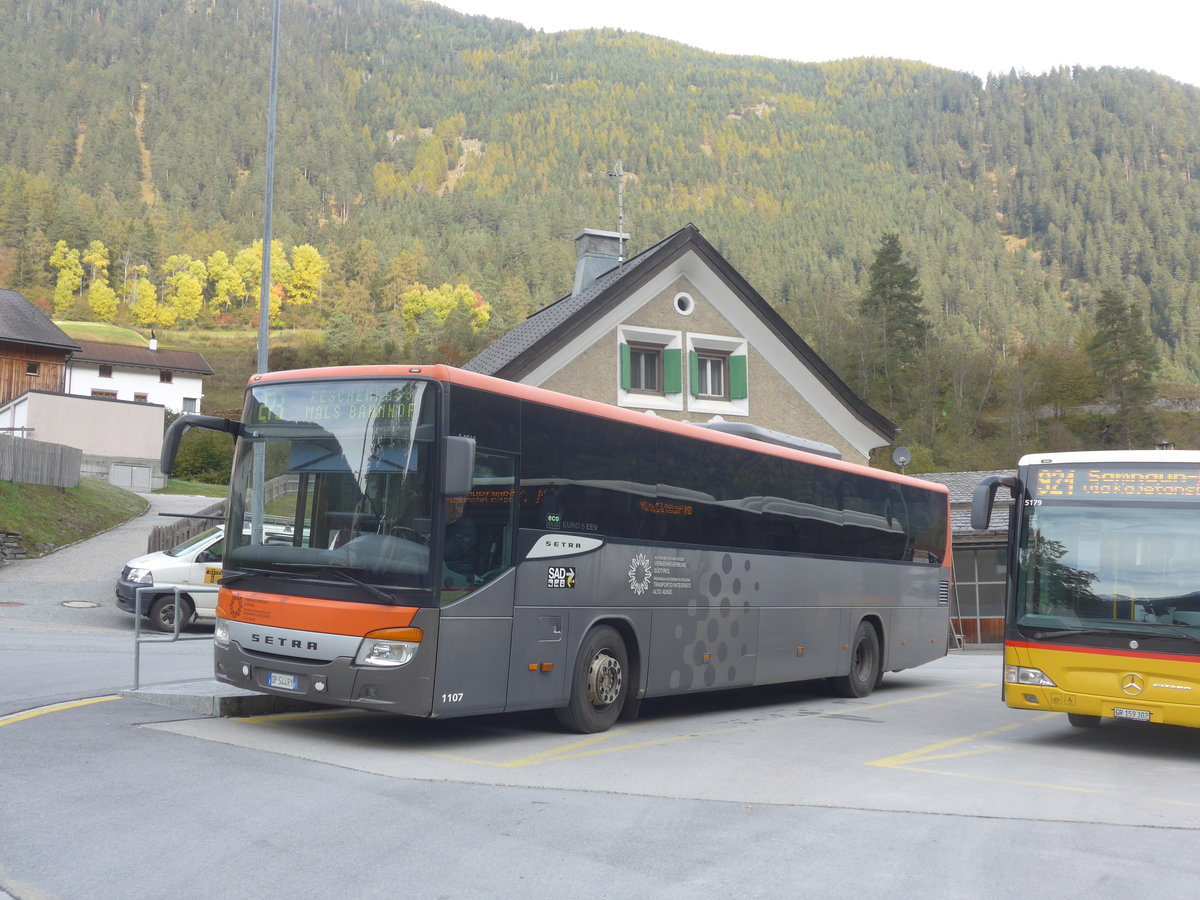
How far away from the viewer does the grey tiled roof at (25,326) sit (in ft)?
192

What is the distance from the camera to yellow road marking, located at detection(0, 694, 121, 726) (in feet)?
31.8

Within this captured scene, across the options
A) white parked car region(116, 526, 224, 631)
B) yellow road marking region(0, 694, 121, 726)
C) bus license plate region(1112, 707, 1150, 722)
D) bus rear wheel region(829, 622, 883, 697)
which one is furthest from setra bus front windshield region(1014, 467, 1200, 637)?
white parked car region(116, 526, 224, 631)

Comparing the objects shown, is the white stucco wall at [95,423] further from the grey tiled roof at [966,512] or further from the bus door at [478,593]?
the bus door at [478,593]

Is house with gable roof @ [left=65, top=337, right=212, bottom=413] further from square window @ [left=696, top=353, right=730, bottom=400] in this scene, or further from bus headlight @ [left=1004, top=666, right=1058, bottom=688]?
bus headlight @ [left=1004, top=666, right=1058, bottom=688]

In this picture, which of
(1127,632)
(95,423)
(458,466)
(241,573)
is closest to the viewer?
(458,466)

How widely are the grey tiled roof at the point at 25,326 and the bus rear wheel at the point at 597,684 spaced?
55.6 metres

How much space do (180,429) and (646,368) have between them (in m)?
20.6

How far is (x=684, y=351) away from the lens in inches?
1171

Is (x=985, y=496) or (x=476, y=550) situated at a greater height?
(x=985, y=496)

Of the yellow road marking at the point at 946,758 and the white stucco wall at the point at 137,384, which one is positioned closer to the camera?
the yellow road marking at the point at 946,758

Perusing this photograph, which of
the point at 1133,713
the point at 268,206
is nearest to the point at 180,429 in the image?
the point at 1133,713

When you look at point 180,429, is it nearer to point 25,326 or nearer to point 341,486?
point 341,486

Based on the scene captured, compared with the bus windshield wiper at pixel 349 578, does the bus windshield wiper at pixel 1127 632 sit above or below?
below

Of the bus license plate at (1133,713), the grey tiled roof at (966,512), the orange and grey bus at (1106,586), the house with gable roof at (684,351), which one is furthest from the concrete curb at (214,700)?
the grey tiled roof at (966,512)
